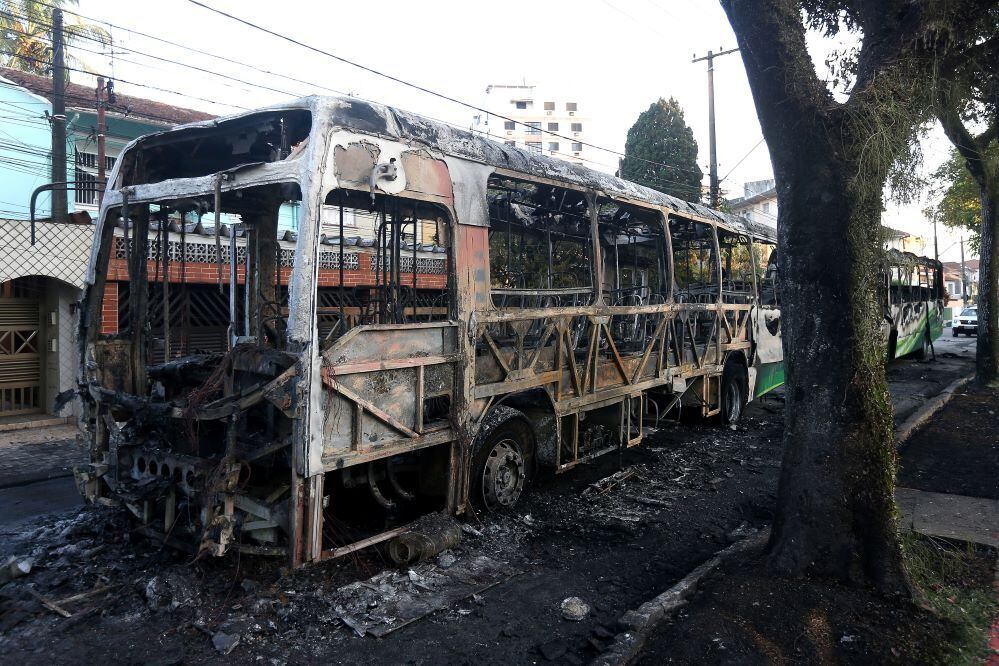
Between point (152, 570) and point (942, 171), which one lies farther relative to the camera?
point (942, 171)

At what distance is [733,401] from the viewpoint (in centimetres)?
971

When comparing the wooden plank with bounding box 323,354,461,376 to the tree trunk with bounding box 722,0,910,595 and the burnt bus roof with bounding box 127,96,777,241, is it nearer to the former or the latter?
the burnt bus roof with bounding box 127,96,777,241

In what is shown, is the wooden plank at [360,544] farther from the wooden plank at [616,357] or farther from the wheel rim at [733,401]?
the wheel rim at [733,401]

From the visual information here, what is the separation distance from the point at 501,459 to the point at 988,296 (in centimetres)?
1199

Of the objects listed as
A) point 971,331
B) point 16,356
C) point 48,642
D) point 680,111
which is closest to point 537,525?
point 48,642

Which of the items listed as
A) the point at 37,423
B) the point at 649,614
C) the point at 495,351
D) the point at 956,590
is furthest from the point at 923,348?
the point at 37,423

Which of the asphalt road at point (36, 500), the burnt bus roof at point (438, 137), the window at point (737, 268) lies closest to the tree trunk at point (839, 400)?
the burnt bus roof at point (438, 137)

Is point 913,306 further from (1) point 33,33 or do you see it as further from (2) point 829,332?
(1) point 33,33

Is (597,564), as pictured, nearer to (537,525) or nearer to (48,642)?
(537,525)

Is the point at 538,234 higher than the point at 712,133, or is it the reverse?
the point at 712,133

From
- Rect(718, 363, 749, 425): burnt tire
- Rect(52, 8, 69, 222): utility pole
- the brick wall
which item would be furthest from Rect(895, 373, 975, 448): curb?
Rect(52, 8, 69, 222): utility pole

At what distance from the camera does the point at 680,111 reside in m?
26.5

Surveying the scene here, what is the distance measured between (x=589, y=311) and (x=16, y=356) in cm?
877

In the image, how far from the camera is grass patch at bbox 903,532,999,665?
3.35m
